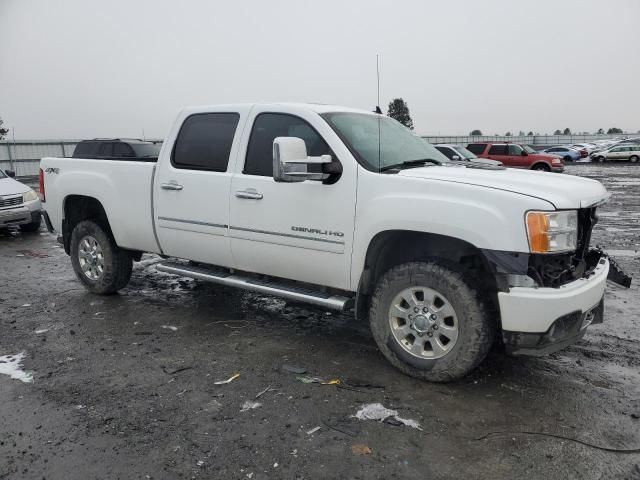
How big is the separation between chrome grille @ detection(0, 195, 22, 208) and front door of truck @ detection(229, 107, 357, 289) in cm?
803

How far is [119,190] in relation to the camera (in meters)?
5.58

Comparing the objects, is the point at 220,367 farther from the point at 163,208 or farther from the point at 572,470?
the point at 572,470

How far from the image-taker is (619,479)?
2.73 meters

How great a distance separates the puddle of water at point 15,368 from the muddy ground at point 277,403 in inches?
2.1

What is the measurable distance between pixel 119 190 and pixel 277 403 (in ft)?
10.3

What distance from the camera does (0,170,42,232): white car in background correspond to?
10570 millimetres

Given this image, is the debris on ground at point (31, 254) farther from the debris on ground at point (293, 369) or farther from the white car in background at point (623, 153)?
the white car in background at point (623, 153)

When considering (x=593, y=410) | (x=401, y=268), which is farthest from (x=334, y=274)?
(x=593, y=410)

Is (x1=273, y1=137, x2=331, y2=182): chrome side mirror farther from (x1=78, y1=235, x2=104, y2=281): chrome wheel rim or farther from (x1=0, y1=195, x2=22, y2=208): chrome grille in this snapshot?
(x1=0, y1=195, x2=22, y2=208): chrome grille

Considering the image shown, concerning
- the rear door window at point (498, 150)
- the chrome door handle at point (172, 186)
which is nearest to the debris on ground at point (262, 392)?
the chrome door handle at point (172, 186)

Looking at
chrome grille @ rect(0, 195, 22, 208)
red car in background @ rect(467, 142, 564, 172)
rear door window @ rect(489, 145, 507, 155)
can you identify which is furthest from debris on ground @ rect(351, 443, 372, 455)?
rear door window @ rect(489, 145, 507, 155)

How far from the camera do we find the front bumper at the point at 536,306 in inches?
132

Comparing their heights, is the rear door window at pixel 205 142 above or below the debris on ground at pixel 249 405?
above

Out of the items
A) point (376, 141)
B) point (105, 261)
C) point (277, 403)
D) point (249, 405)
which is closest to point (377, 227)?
point (376, 141)
